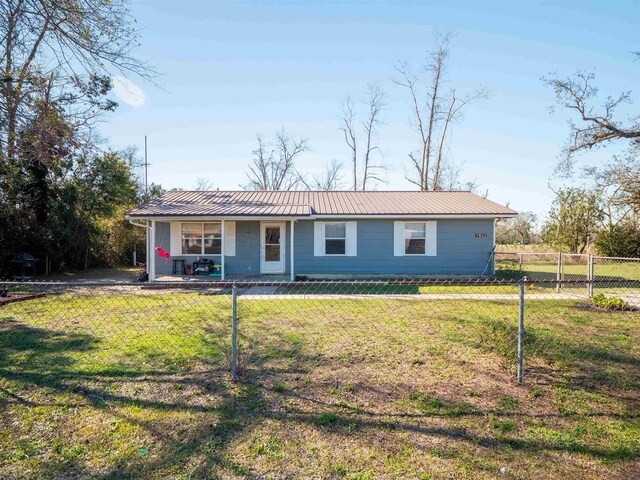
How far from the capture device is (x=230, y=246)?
569 inches

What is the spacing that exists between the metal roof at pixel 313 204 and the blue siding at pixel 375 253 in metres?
0.61

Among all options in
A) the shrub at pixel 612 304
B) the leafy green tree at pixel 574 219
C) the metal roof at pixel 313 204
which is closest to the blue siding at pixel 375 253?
the metal roof at pixel 313 204

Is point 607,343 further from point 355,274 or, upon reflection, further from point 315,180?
point 315,180

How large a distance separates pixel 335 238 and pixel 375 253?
160 cm

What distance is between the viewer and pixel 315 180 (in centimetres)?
3897


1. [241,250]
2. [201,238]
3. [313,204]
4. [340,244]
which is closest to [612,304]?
[340,244]

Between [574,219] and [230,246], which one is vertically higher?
[574,219]

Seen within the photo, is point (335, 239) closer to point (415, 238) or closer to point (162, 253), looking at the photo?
point (415, 238)

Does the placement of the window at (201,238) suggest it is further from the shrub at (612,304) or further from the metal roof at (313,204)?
the shrub at (612,304)

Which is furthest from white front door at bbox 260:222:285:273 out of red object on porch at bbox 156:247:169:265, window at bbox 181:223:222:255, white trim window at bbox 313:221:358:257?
red object on porch at bbox 156:247:169:265

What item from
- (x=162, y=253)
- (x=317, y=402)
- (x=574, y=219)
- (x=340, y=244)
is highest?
(x=574, y=219)

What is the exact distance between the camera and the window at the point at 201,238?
47.4 feet

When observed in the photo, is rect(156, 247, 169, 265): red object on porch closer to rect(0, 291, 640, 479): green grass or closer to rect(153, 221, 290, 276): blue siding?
rect(153, 221, 290, 276): blue siding

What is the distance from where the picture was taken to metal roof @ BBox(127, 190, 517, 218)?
44.4ft
